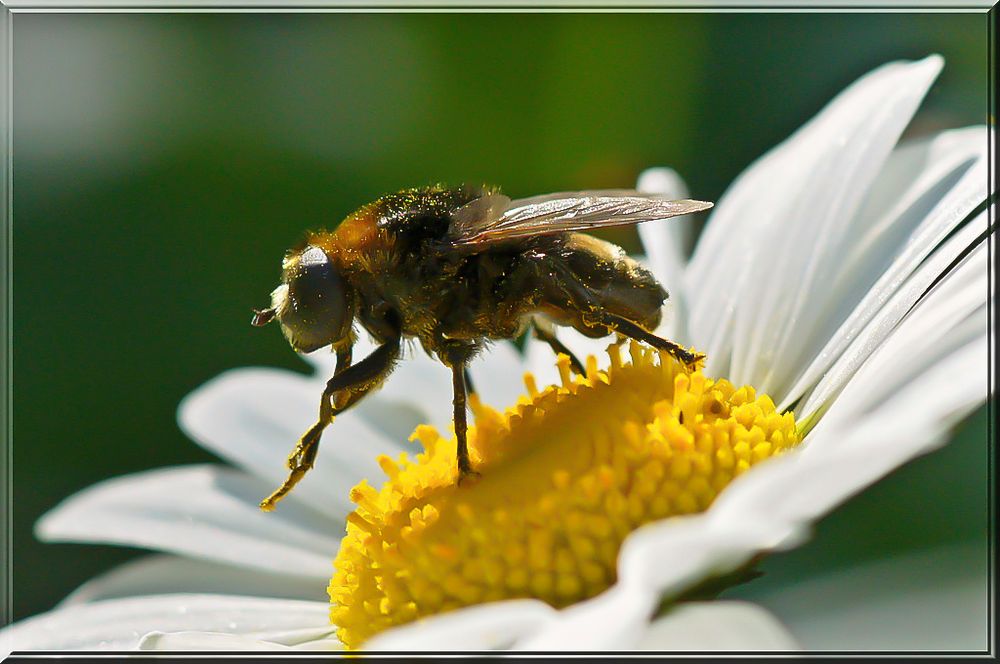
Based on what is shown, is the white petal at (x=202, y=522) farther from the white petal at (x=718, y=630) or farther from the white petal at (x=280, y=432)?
the white petal at (x=718, y=630)

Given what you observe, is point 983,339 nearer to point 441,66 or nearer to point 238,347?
point 441,66

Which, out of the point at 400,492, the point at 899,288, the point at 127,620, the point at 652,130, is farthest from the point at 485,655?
the point at 652,130

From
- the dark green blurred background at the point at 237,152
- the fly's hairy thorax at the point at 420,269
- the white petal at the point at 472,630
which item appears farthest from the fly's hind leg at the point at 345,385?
the dark green blurred background at the point at 237,152

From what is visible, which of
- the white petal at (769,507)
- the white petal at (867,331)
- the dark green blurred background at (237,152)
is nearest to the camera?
the white petal at (769,507)

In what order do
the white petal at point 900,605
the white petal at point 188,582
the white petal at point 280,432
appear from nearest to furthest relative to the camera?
the white petal at point 900,605
the white petal at point 188,582
the white petal at point 280,432

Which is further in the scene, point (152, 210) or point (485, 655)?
point (152, 210)

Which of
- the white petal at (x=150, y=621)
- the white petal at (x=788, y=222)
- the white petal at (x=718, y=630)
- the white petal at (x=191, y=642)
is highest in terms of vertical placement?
the white petal at (x=788, y=222)

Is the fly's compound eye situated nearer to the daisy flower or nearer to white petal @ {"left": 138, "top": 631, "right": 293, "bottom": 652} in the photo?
the daisy flower
